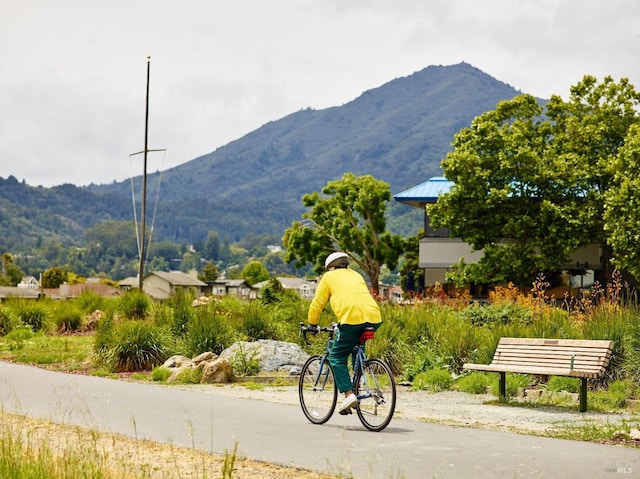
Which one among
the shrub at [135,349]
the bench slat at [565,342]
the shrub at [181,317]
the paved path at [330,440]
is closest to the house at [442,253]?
the shrub at [181,317]

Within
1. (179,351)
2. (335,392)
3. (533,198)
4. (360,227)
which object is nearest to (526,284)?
(533,198)

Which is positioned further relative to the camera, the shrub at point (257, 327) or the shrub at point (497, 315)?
the shrub at point (497, 315)

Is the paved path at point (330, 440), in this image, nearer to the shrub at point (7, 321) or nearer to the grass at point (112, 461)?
the grass at point (112, 461)

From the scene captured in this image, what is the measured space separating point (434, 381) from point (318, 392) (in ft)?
15.1

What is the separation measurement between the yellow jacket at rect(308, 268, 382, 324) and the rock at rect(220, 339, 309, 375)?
6.51 m

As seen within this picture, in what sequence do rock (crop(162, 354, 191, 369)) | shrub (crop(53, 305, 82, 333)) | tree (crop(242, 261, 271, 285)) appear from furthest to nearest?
tree (crop(242, 261, 271, 285)) → shrub (crop(53, 305, 82, 333)) → rock (crop(162, 354, 191, 369))

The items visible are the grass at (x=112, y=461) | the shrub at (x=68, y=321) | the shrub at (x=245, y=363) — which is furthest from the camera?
the shrub at (x=68, y=321)

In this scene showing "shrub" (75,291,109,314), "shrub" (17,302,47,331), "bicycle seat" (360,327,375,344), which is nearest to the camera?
"bicycle seat" (360,327,375,344)

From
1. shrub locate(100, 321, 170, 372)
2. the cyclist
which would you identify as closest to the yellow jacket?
the cyclist

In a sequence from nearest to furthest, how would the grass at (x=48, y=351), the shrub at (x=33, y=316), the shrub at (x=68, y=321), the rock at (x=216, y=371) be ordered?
1. the rock at (x=216, y=371)
2. the grass at (x=48, y=351)
3. the shrub at (x=68, y=321)
4. the shrub at (x=33, y=316)

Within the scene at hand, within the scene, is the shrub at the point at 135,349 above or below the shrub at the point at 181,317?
below

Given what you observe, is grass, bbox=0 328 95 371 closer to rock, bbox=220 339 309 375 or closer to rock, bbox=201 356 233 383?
rock, bbox=220 339 309 375

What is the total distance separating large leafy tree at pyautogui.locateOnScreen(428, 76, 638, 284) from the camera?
45.1 metres

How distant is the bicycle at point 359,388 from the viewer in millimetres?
10930
